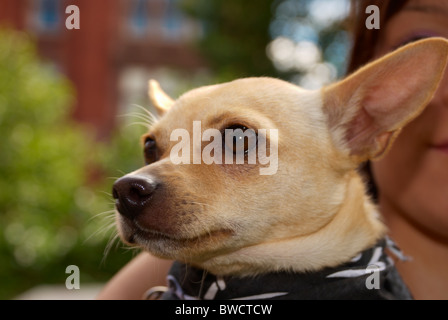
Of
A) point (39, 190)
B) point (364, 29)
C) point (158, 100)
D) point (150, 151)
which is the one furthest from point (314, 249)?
point (39, 190)

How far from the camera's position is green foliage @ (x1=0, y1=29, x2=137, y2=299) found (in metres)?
7.39

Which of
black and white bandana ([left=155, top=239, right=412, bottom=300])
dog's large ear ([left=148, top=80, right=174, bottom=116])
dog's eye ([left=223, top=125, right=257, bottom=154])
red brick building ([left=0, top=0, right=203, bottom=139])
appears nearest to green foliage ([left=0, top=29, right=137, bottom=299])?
dog's large ear ([left=148, top=80, right=174, bottom=116])

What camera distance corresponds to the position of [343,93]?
6.48 ft

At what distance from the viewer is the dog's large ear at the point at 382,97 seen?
1675 mm

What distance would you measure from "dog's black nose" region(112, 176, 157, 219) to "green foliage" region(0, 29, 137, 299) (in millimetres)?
5188

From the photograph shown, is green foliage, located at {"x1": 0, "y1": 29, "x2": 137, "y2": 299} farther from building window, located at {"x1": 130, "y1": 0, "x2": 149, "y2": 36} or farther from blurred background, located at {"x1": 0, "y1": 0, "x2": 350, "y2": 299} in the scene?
building window, located at {"x1": 130, "y1": 0, "x2": 149, "y2": 36}

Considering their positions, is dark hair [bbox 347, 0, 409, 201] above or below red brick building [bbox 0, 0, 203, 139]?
above

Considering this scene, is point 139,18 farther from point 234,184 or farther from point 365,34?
point 234,184

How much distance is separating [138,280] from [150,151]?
0.63 metres

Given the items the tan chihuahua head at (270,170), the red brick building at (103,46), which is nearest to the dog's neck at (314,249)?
the tan chihuahua head at (270,170)

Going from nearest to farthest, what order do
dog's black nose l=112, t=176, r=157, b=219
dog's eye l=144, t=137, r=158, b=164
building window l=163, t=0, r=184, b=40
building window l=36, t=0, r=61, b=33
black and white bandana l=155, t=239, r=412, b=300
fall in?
dog's black nose l=112, t=176, r=157, b=219 < black and white bandana l=155, t=239, r=412, b=300 < dog's eye l=144, t=137, r=158, b=164 < building window l=36, t=0, r=61, b=33 < building window l=163, t=0, r=184, b=40

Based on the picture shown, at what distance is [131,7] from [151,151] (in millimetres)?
19375

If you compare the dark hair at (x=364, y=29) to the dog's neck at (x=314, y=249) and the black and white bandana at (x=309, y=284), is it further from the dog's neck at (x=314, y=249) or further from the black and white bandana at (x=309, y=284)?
the black and white bandana at (x=309, y=284)
